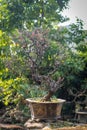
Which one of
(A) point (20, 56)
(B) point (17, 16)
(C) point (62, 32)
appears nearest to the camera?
(A) point (20, 56)

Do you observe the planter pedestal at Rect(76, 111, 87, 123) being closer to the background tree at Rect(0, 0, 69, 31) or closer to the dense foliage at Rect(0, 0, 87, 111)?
the dense foliage at Rect(0, 0, 87, 111)

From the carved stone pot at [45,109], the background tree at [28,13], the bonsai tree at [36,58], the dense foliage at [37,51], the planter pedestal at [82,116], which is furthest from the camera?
the background tree at [28,13]

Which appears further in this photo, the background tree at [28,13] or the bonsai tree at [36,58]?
the background tree at [28,13]

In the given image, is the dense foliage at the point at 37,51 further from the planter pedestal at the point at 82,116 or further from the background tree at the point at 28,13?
the planter pedestal at the point at 82,116

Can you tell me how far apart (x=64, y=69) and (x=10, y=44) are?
4.74ft

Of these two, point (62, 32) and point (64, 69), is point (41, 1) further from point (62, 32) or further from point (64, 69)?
point (64, 69)

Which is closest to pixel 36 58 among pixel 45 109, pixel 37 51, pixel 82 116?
pixel 37 51

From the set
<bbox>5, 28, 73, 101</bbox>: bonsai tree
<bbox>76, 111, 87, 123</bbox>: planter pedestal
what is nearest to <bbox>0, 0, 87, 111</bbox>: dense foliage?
<bbox>5, 28, 73, 101</bbox>: bonsai tree

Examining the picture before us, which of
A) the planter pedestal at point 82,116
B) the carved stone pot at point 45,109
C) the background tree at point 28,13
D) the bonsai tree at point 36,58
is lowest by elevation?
the planter pedestal at point 82,116

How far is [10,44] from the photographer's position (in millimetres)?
6059

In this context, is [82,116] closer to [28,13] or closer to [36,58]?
[36,58]

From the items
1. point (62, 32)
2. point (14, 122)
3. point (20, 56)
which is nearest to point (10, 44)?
point (20, 56)

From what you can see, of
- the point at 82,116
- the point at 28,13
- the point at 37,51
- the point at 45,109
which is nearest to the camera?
the point at 45,109

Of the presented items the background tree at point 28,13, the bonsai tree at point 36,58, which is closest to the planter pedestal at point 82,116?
the bonsai tree at point 36,58
